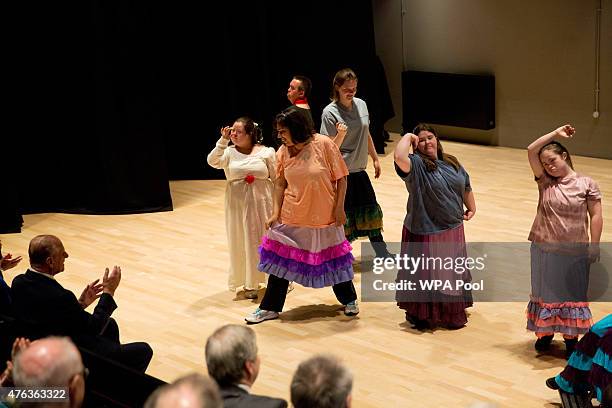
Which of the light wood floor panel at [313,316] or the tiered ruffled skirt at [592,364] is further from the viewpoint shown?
the light wood floor panel at [313,316]

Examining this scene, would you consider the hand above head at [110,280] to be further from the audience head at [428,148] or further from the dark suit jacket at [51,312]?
the audience head at [428,148]

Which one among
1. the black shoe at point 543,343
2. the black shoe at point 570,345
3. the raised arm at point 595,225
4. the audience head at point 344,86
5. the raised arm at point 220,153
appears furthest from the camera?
the audience head at point 344,86

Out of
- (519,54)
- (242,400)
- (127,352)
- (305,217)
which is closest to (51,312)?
(127,352)

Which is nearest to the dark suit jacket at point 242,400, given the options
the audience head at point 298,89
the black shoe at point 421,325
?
the black shoe at point 421,325

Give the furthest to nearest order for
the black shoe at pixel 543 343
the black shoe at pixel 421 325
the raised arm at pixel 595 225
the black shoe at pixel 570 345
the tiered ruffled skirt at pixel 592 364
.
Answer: the black shoe at pixel 421 325 → the black shoe at pixel 543 343 → the black shoe at pixel 570 345 → the raised arm at pixel 595 225 → the tiered ruffled skirt at pixel 592 364

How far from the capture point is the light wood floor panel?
5348mm

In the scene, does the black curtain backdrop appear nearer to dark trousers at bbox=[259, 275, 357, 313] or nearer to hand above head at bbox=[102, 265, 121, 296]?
dark trousers at bbox=[259, 275, 357, 313]

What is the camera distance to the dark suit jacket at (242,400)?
3.21 metres

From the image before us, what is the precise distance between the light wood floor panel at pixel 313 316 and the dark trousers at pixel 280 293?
0.11 m

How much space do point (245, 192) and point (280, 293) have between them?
728 millimetres

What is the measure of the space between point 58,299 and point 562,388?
2.34m

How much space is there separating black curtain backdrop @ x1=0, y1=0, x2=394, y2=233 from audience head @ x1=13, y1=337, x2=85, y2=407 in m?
5.74

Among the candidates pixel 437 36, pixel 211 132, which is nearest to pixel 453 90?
pixel 437 36

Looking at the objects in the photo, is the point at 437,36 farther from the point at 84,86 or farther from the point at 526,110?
the point at 84,86
